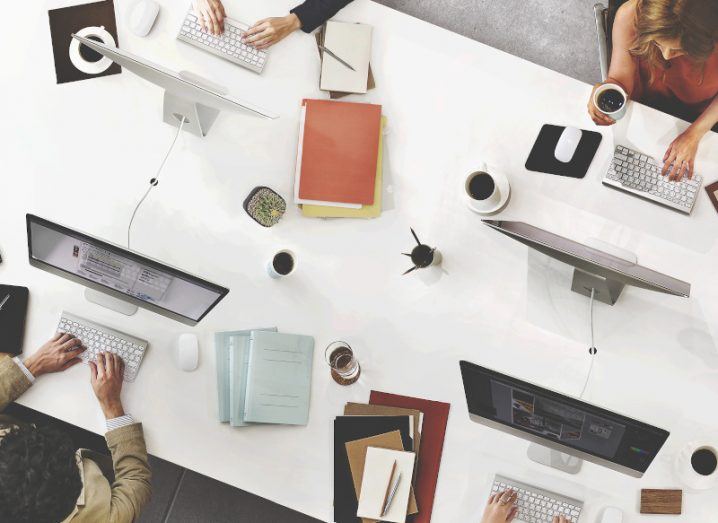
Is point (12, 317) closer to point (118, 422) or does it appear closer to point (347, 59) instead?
point (118, 422)

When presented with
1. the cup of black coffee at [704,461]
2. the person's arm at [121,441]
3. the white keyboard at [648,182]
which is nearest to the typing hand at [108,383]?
the person's arm at [121,441]

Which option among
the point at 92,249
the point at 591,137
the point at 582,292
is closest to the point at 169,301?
the point at 92,249

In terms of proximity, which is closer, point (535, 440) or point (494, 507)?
point (535, 440)

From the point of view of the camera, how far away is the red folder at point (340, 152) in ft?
6.72

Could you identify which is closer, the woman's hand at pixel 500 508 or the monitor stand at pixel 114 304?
the woman's hand at pixel 500 508

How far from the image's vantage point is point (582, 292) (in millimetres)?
1991

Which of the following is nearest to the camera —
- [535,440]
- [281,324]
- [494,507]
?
[535,440]

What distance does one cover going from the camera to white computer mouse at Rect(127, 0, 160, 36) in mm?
2121

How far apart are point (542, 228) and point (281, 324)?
2.74 ft

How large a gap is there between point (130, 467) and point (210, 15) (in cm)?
138

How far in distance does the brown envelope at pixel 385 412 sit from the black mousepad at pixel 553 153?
812mm

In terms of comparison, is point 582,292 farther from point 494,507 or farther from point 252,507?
point 252,507

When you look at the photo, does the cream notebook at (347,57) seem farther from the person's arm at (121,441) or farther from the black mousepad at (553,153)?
the person's arm at (121,441)

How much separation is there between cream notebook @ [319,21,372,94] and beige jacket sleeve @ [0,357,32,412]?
4.14 ft
